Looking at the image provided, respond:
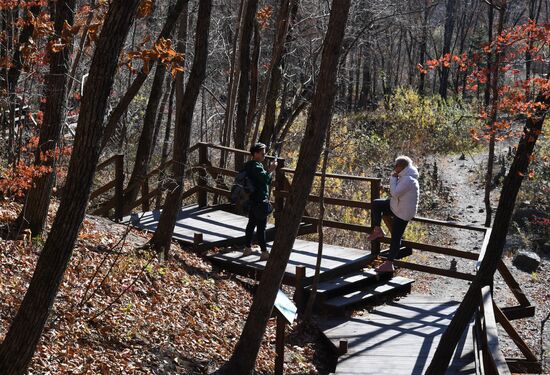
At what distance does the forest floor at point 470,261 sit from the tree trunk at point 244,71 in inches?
210

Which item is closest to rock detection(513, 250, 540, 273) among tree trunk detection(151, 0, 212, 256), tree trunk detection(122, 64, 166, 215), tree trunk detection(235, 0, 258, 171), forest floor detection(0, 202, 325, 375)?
tree trunk detection(235, 0, 258, 171)

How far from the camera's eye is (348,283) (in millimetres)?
12344

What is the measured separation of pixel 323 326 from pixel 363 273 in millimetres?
1938

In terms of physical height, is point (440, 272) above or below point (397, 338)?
above

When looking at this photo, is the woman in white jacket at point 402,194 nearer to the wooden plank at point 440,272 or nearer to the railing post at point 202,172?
the wooden plank at point 440,272

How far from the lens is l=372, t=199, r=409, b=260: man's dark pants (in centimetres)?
1254

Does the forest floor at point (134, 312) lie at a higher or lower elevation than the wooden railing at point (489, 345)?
lower

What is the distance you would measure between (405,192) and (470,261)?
27.8ft

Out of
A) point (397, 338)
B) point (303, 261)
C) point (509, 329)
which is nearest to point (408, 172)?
Result: point (303, 261)

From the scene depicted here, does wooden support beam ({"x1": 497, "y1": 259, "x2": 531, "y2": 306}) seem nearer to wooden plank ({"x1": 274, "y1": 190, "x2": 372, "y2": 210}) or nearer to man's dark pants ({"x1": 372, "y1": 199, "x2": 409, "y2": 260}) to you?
man's dark pants ({"x1": 372, "y1": 199, "x2": 409, "y2": 260})

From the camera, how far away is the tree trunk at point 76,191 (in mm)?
6254

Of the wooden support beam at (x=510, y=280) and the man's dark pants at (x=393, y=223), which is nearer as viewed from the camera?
the wooden support beam at (x=510, y=280)

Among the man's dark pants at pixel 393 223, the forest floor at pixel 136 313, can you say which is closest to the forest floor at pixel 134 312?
the forest floor at pixel 136 313

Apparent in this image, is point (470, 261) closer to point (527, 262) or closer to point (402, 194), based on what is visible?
point (527, 262)
